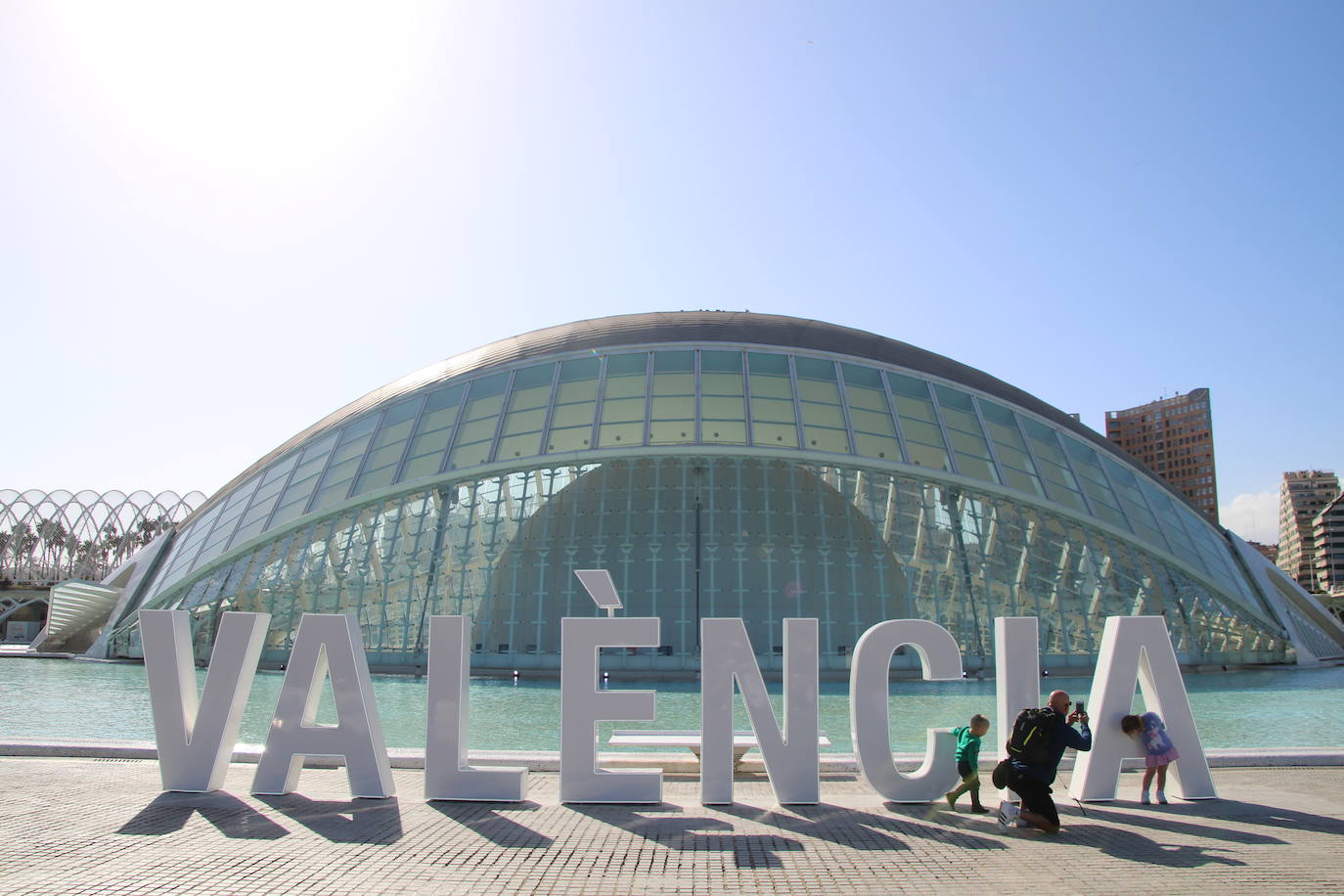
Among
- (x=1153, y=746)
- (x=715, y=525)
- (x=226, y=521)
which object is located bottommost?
(x=1153, y=746)

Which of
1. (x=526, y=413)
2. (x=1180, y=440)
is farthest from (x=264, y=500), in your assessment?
(x=1180, y=440)

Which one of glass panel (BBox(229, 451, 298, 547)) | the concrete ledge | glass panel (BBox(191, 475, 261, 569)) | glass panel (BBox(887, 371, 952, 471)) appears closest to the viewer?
the concrete ledge

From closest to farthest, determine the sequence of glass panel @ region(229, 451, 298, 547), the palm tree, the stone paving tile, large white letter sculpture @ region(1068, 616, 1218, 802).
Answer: the stone paving tile
large white letter sculpture @ region(1068, 616, 1218, 802)
glass panel @ region(229, 451, 298, 547)
the palm tree

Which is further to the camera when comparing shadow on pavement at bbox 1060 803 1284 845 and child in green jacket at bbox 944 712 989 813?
child in green jacket at bbox 944 712 989 813

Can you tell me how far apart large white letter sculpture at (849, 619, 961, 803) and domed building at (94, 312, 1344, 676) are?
15.4m

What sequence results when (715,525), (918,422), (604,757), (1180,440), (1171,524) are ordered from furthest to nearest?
1. (1180,440)
2. (1171,524)
3. (918,422)
4. (715,525)
5. (604,757)

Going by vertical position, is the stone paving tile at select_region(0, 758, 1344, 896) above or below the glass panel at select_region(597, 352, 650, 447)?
below

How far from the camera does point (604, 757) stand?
36.3 ft

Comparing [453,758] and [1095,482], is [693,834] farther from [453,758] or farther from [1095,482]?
[1095,482]

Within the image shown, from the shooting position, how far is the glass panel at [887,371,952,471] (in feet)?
86.1

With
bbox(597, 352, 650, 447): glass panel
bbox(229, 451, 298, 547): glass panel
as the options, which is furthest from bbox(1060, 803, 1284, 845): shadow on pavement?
bbox(229, 451, 298, 547): glass panel

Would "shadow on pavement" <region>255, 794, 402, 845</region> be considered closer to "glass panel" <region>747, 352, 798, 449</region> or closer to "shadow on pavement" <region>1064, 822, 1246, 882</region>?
"shadow on pavement" <region>1064, 822, 1246, 882</region>

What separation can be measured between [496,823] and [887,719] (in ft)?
12.2

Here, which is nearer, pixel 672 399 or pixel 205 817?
pixel 205 817
